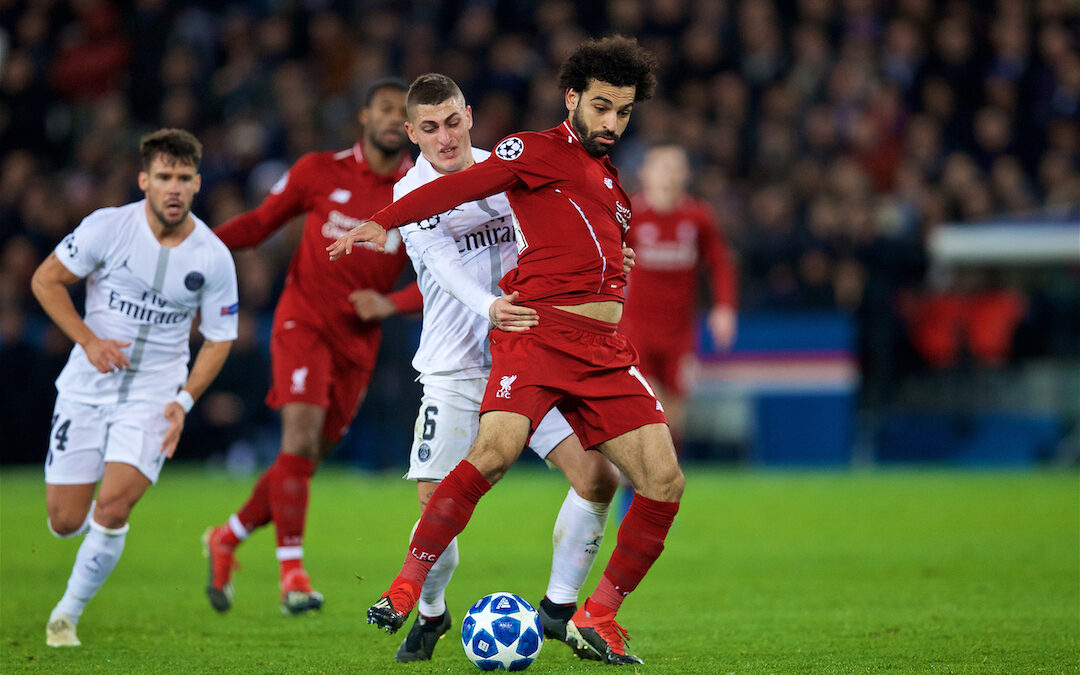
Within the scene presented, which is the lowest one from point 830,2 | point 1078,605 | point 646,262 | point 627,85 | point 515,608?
point 1078,605

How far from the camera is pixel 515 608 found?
5086 mm

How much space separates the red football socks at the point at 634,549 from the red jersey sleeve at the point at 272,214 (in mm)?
2905

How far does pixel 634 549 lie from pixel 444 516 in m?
0.80

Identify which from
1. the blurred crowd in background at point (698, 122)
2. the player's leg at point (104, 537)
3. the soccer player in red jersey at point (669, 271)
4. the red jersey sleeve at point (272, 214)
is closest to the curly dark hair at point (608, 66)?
the red jersey sleeve at point (272, 214)

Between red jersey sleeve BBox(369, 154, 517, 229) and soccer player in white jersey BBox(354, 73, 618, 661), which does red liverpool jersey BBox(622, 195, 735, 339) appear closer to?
soccer player in white jersey BBox(354, 73, 618, 661)

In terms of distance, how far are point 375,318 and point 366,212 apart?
0.61 metres

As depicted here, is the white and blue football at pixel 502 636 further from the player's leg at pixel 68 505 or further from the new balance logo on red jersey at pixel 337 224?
the new balance logo on red jersey at pixel 337 224

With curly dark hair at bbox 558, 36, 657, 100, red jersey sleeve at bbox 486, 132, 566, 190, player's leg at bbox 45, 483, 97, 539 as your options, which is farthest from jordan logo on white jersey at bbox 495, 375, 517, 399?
player's leg at bbox 45, 483, 97, 539

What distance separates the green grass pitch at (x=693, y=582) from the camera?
17.7ft

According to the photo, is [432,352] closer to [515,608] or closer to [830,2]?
[515,608]

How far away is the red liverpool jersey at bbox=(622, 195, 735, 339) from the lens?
10.3 meters

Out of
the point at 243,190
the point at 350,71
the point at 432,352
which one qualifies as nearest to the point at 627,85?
the point at 432,352

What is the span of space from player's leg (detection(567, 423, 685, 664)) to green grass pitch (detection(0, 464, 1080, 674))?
162mm

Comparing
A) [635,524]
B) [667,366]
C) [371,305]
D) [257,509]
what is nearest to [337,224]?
[371,305]
